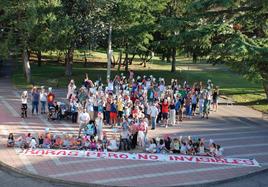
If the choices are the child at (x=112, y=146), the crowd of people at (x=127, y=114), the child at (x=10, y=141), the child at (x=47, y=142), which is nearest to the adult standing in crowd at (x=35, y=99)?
the crowd of people at (x=127, y=114)

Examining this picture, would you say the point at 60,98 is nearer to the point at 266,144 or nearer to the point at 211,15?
the point at 211,15

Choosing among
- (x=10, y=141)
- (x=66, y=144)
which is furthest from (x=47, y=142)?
(x=10, y=141)

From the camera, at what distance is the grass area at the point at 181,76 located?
35.8 meters

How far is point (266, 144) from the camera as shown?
74.6ft

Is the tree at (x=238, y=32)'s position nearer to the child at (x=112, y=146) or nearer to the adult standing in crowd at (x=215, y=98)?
the adult standing in crowd at (x=215, y=98)

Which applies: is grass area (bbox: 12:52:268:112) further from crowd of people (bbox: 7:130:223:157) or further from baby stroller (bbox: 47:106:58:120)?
crowd of people (bbox: 7:130:223:157)

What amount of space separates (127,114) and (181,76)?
72.9ft

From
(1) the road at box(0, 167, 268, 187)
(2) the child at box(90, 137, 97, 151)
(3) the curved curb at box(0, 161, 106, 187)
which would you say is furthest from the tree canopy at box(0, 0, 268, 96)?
(3) the curved curb at box(0, 161, 106, 187)

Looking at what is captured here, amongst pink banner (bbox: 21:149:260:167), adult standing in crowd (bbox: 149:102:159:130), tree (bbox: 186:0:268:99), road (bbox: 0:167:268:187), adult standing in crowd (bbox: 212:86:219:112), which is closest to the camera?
road (bbox: 0:167:268:187)

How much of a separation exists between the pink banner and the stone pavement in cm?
45

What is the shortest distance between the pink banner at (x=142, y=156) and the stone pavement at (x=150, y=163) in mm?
449

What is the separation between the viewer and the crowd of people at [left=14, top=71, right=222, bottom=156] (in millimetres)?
20219

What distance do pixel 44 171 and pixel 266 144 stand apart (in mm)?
10983

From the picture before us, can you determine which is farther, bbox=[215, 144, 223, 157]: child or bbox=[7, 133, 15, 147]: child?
bbox=[215, 144, 223, 157]: child
